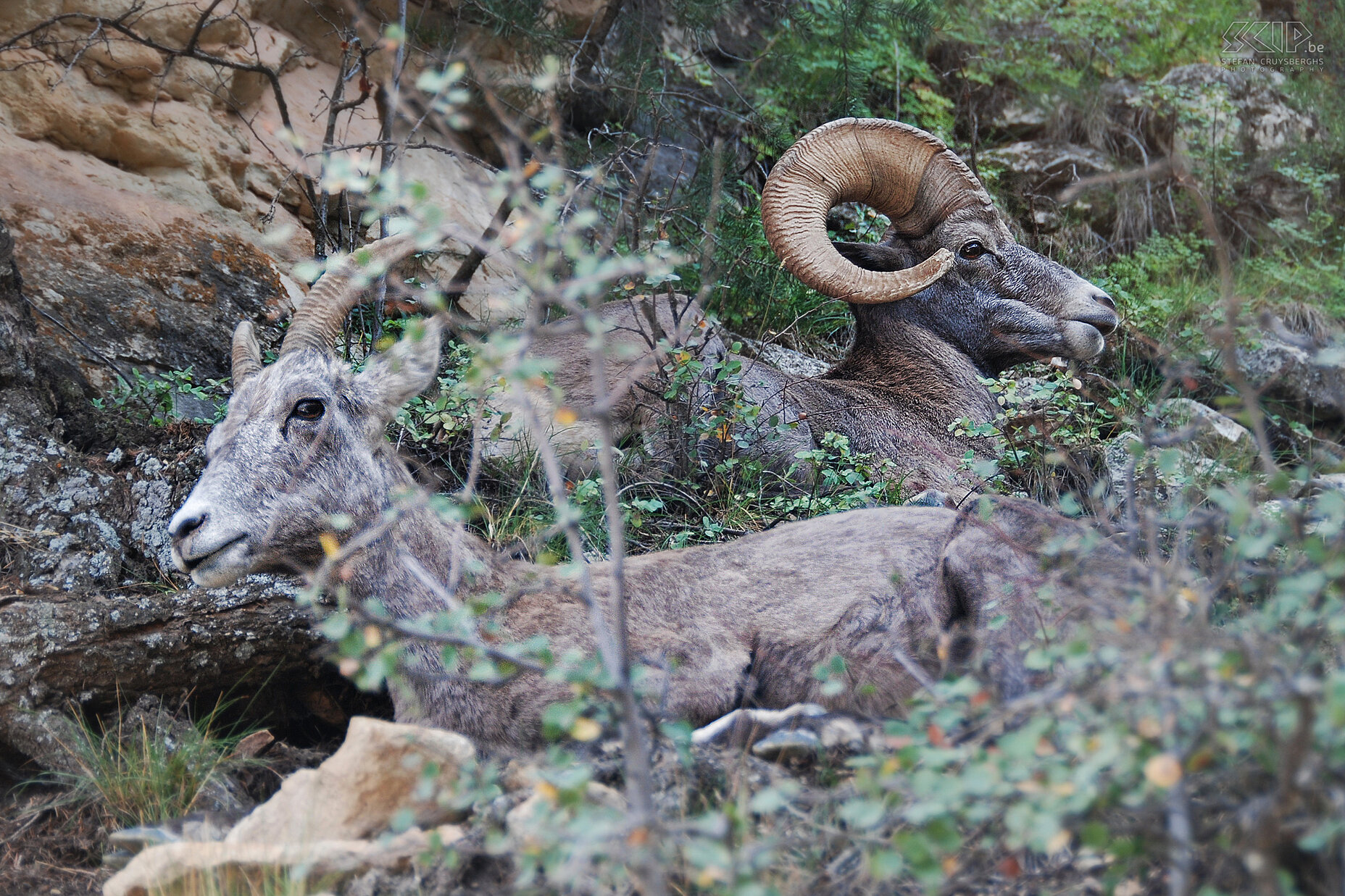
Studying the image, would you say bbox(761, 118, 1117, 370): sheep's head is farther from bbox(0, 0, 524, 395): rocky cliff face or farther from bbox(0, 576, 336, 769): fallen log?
bbox(0, 576, 336, 769): fallen log

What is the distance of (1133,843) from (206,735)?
11.8 ft

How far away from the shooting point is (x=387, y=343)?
4.77 meters

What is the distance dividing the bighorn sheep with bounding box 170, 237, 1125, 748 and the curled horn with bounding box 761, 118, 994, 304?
3091 millimetres

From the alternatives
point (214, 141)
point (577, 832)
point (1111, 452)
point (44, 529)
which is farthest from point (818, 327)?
point (577, 832)

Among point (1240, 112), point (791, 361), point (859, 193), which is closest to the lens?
point (859, 193)

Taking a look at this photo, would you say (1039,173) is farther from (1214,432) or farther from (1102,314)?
(1102,314)

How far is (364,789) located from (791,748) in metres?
1.27

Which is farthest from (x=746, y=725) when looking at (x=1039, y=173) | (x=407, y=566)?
(x=1039, y=173)

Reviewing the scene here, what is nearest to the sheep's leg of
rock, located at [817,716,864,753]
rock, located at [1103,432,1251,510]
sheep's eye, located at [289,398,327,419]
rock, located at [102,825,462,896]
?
rock, located at [817,716,864,753]

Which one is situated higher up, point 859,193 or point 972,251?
point 859,193

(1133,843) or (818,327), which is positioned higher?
(1133,843)

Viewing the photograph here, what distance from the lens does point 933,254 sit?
7.77 m

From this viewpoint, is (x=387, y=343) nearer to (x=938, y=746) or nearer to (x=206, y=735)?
(x=206, y=735)

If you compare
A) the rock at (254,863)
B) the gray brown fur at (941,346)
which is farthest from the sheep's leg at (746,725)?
the gray brown fur at (941,346)
